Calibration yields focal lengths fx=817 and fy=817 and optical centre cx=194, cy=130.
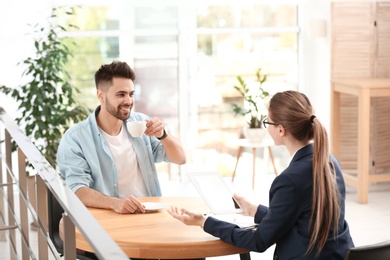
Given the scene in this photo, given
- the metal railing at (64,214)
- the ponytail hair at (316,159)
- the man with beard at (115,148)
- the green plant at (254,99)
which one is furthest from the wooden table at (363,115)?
the ponytail hair at (316,159)

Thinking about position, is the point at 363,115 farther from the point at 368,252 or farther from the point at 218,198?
the point at 368,252

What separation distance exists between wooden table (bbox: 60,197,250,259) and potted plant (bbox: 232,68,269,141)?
3207 mm

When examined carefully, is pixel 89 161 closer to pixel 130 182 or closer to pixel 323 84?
pixel 130 182

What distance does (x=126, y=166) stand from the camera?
356 centimetres

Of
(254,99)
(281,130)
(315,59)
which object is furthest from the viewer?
(315,59)

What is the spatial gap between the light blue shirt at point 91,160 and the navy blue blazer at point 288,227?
34.1 inches

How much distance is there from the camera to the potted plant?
6250mm

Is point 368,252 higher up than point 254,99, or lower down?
lower down

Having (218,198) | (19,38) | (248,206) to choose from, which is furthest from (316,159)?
(19,38)

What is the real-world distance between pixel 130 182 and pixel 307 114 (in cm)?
109

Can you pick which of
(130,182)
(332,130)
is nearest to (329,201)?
(130,182)

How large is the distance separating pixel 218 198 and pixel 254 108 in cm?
356

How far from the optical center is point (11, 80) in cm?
620

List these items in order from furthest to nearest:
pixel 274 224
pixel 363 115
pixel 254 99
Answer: pixel 254 99, pixel 363 115, pixel 274 224
